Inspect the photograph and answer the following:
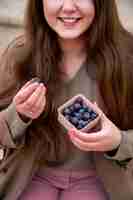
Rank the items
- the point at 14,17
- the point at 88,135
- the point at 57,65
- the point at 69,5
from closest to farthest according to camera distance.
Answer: the point at 88,135 < the point at 69,5 < the point at 57,65 < the point at 14,17

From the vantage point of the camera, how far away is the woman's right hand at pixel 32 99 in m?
1.42

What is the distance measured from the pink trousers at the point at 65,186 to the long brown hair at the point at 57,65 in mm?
52

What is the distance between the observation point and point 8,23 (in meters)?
3.87

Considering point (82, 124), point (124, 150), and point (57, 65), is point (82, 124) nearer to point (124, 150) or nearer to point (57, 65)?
point (124, 150)

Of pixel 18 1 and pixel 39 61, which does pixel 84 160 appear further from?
pixel 18 1

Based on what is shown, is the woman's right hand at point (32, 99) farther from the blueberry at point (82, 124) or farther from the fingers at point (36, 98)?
the blueberry at point (82, 124)

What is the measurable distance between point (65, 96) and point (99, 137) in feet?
0.79

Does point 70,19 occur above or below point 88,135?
above

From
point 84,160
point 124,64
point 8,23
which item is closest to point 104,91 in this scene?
point 124,64

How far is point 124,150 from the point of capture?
4.79 ft

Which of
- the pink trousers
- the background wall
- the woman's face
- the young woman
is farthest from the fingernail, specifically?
the background wall

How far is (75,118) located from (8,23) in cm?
258

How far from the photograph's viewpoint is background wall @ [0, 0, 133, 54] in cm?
365

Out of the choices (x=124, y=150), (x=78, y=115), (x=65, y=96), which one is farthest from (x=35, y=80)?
(x=124, y=150)
